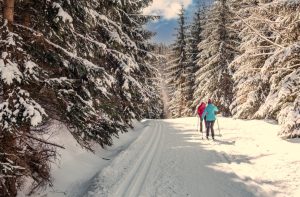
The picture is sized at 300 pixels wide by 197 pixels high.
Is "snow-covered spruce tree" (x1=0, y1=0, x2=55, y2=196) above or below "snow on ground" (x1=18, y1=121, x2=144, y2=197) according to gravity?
above

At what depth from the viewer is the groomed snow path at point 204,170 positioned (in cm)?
827

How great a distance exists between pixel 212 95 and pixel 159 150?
68.8ft

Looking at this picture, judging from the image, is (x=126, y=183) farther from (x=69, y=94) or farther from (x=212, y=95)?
(x=212, y=95)

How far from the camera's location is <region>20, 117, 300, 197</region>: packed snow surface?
326 inches

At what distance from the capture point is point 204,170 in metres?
10.4

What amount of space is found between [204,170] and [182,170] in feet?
2.34

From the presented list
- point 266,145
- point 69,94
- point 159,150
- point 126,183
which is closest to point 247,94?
point 266,145

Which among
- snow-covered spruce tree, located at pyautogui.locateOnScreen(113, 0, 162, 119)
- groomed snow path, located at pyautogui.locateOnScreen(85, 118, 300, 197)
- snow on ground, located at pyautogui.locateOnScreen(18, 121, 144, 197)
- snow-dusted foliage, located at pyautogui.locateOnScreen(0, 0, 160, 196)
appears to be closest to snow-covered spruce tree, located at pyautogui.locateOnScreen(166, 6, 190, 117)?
snow-covered spruce tree, located at pyautogui.locateOnScreen(113, 0, 162, 119)

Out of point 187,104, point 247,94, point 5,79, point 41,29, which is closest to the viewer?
point 5,79

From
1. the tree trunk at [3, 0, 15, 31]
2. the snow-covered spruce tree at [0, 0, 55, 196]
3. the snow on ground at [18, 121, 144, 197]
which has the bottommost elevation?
the snow on ground at [18, 121, 144, 197]

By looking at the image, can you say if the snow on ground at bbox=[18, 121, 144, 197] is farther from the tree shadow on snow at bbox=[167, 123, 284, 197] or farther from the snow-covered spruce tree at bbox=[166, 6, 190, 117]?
the snow-covered spruce tree at bbox=[166, 6, 190, 117]

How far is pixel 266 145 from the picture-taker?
44.1 ft

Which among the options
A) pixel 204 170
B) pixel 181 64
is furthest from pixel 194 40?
pixel 204 170

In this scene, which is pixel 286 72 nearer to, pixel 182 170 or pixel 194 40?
pixel 182 170
